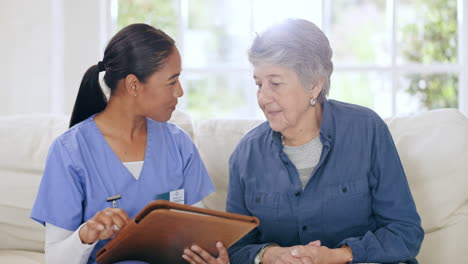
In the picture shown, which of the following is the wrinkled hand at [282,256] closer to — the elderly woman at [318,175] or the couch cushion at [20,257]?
the elderly woman at [318,175]

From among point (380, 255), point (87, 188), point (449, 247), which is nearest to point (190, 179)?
point (87, 188)

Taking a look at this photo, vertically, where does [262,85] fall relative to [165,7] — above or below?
below

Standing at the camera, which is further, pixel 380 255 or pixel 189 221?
pixel 380 255

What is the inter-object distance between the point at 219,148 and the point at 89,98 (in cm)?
52

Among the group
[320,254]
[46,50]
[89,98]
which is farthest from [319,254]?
[46,50]

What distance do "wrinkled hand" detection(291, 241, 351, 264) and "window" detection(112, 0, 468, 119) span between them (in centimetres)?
158

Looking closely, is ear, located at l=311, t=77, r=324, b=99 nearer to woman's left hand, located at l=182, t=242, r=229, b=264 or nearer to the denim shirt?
the denim shirt

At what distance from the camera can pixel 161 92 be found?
1.91 m

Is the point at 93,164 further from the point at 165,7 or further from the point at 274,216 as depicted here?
the point at 165,7

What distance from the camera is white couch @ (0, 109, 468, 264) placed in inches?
81.5

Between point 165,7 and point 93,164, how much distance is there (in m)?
1.68

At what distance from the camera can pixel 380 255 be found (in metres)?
1.80

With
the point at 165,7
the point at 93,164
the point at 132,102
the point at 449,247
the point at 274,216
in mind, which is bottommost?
the point at 449,247

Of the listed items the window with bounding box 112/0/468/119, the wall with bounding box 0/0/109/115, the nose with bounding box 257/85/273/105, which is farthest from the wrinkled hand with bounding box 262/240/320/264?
the wall with bounding box 0/0/109/115
